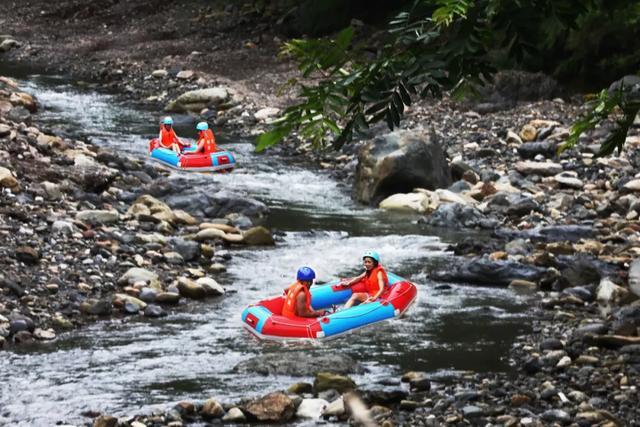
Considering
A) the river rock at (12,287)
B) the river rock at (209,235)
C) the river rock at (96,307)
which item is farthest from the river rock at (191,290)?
the river rock at (209,235)

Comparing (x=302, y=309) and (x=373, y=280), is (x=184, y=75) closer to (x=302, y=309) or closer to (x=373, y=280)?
(x=373, y=280)

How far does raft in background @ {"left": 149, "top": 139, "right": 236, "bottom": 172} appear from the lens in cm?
1929

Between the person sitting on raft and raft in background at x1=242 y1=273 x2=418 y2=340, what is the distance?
121 mm

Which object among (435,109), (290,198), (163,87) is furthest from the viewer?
(163,87)

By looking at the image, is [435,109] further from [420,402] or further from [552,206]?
[420,402]

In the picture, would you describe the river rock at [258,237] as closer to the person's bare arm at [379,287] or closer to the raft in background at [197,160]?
the person's bare arm at [379,287]

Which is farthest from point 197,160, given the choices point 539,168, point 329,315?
point 329,315

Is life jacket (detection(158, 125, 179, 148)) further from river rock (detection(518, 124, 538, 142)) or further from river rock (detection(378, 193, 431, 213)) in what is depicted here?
river rock (detection(518, 124, 538, 142))

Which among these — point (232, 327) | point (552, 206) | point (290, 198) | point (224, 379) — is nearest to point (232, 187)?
point (290, 198)

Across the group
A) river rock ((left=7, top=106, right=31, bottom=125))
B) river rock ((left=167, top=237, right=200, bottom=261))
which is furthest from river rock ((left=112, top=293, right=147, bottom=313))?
river rock ((left=7, top=106, right=31, bottom=125))

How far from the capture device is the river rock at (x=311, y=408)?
8.91 metres

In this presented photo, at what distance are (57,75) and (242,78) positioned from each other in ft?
17.8

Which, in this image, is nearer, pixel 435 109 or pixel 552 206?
pixel 552 206

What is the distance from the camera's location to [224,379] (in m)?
9.80
